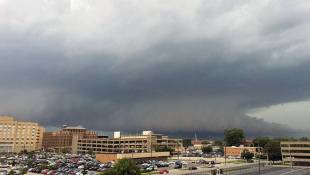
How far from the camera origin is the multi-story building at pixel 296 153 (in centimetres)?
16512

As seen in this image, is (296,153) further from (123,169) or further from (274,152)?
(123,169)

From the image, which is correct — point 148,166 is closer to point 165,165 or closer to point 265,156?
point 165,165

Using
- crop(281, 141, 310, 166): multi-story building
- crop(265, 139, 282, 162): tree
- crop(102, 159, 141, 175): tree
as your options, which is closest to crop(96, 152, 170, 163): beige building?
crop(265, 139, 282, 162): tree

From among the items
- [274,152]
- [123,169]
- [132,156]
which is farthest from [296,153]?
[123,169]

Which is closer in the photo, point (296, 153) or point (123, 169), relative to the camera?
point (123, 169)

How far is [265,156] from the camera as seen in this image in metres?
197

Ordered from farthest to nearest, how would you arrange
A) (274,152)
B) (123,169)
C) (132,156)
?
(274,152) → (132,156) → (123,169)

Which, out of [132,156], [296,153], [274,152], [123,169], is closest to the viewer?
[123,169]

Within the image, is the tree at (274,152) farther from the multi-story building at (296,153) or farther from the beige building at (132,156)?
the beige building at (132,156)

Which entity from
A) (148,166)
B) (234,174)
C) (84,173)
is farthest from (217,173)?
(84,173)

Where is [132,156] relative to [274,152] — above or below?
below

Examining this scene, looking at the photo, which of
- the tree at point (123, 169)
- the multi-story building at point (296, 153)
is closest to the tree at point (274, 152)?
the multi-story building at point (296, 153)

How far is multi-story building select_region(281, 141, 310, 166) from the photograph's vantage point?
165 m

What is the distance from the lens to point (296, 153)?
6658 inches
